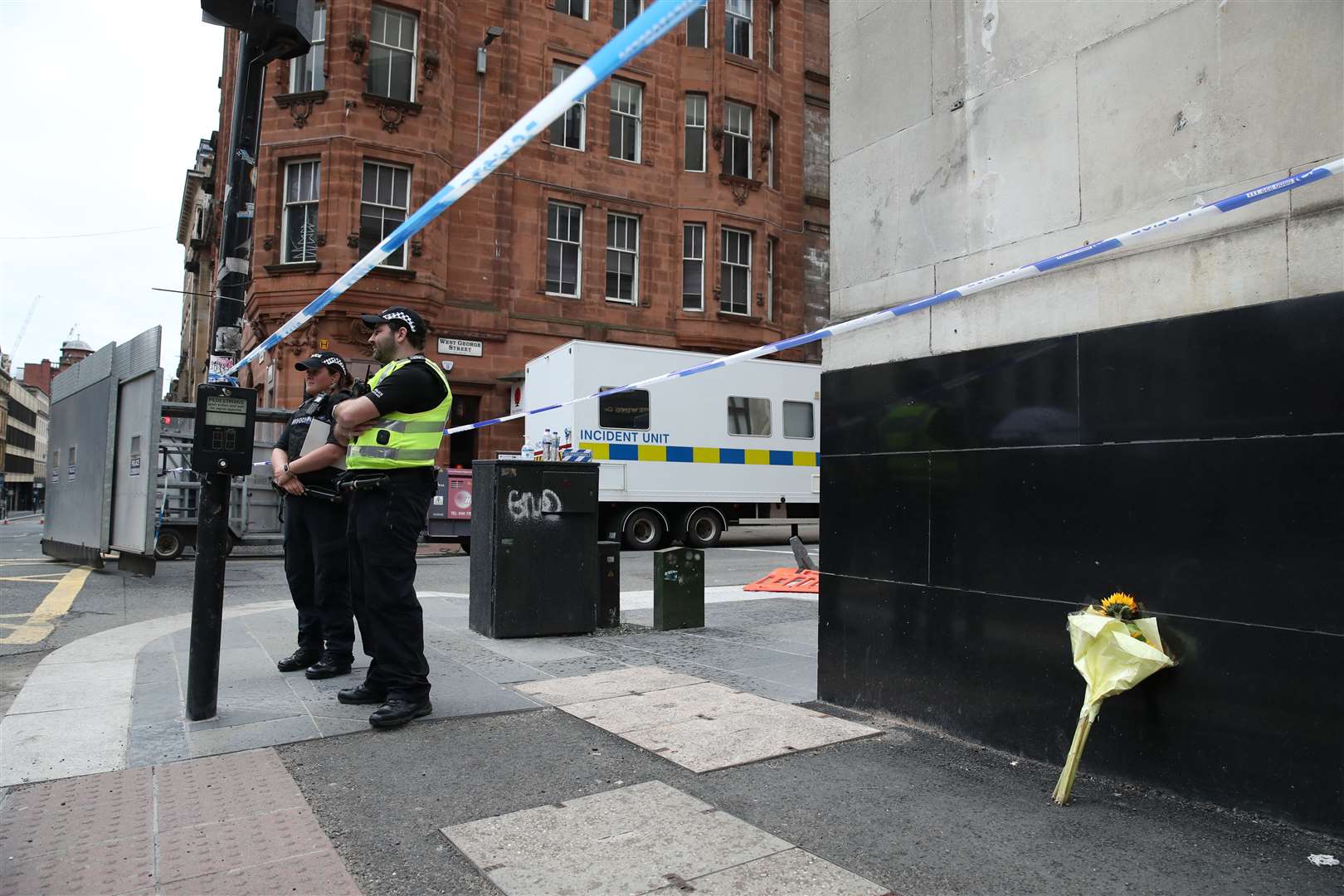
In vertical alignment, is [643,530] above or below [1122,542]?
below

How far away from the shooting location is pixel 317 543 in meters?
5.18

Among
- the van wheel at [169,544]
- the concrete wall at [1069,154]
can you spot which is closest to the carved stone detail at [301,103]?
the van wheel at [169,544]

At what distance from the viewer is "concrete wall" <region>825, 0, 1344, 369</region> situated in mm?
3092

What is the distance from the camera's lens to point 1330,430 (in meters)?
2.89

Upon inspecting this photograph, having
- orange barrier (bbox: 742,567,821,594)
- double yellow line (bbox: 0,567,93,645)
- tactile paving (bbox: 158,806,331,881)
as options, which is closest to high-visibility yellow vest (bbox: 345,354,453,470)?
tactile paving (bbox: 158,806,331,881)

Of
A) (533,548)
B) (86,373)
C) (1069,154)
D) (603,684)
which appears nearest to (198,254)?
(86,373)

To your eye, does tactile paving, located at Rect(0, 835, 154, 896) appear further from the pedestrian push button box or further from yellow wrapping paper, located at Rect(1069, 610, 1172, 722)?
yellow wrapping paper, located at Rect(1069, 610, 1172, 722)

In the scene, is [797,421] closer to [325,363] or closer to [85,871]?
[325,363]

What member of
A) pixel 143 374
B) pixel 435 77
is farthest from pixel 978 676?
pixel 435 77

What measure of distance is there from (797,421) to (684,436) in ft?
9.10

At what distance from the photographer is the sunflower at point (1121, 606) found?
10.8ft

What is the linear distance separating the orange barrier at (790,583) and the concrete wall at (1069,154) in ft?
18.4

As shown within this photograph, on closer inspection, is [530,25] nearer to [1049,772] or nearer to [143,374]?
[143,374]

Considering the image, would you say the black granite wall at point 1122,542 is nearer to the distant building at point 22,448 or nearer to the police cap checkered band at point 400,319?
the police cap checkered band at point 400,319
